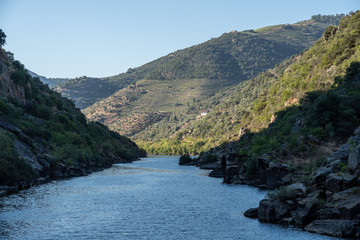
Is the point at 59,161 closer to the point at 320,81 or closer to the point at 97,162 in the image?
the point at 97,162

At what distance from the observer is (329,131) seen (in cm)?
7312

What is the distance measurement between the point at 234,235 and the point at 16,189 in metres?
43.0

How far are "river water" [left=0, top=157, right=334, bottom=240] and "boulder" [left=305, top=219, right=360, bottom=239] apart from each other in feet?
3.88

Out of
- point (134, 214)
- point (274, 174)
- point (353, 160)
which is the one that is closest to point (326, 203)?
point (353, 160)

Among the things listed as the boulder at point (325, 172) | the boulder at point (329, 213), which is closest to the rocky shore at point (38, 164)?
the boulder at point (325, 172)

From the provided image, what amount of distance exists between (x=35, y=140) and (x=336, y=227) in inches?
3311

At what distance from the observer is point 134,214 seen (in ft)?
155

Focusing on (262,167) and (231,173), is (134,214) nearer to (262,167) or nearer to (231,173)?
(262,167)

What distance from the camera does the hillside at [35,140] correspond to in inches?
2798

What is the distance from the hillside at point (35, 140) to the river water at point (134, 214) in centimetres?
614

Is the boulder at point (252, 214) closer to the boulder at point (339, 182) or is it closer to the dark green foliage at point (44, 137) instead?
the boulder at point (339, 182)

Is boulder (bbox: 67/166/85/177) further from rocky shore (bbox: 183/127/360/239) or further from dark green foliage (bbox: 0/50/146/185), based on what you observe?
rocky shore (bbox: 183/127/360/239)

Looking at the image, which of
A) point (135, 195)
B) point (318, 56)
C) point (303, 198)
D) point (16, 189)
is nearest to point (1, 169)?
point (16, 189)

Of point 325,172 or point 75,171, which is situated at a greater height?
point 325,172
